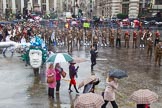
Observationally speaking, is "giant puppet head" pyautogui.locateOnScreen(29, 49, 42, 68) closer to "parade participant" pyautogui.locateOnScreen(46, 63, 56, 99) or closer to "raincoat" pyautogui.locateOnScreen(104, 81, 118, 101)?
"parade participant" pyautogui.locateOnScreen(46, 63, 56, 99)

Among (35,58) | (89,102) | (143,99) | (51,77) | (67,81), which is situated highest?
(89,102)

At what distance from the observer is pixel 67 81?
1806 cm

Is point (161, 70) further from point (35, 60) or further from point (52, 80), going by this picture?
point (52, 80)

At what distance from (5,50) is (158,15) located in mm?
34013

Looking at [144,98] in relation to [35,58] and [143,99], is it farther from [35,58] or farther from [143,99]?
[35,58]

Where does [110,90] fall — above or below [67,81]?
above

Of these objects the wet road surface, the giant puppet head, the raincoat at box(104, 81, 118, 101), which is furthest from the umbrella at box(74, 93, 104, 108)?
the giant puppet head

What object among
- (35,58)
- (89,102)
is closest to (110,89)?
(89,102)

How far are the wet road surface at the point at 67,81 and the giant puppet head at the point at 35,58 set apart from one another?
602mm

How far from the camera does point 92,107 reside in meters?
9.15

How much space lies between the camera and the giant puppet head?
62.4ft

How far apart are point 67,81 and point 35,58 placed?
214 centimetres

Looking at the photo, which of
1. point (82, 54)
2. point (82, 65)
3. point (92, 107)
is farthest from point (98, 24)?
point (92, 107)

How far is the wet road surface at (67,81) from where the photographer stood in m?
14.4
